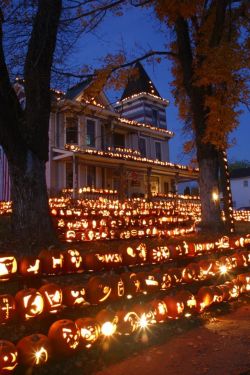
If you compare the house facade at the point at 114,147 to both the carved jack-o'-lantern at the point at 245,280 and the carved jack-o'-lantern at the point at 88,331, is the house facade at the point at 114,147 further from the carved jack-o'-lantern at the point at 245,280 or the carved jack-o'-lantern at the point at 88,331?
the carved jack-o'-lantern at the point at 88,331

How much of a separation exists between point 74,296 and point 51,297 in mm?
364

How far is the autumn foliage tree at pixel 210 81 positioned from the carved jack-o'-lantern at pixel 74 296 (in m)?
8.57

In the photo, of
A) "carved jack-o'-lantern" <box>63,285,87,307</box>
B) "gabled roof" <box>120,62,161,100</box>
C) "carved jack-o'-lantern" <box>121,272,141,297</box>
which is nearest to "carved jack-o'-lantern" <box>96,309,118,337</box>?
"carved jack-o'-lantern" <box>63,285,87,307</box>

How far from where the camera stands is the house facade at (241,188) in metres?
58.8

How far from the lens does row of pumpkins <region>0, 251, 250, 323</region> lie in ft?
14.4

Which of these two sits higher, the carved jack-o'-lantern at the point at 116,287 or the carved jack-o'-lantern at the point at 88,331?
the carved jack-o'-lantern at the point at 116,287

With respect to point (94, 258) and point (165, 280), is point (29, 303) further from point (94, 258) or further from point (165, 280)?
point (165, 280)

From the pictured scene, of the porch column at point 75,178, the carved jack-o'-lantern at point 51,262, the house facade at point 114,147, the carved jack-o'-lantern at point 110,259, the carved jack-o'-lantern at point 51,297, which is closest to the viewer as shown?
the carved jack-o'-lantern at point 51,297

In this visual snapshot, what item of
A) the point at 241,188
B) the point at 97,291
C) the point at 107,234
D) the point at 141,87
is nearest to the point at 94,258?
the point at 97,291

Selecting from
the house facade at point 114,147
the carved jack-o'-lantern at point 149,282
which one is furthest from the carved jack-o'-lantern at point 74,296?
the house facade at point 114,147

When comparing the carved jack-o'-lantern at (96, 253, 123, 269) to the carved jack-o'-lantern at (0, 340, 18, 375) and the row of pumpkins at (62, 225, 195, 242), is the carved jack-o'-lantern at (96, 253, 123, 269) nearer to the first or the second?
the carved jack-o'-lantern at (0, 340, 18, 375)

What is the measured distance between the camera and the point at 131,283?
5809 mm

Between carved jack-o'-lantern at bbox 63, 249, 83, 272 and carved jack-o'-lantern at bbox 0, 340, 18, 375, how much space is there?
1394mm

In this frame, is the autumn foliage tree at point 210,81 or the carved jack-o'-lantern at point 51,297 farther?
the autumn foliage tree at point 210,81
